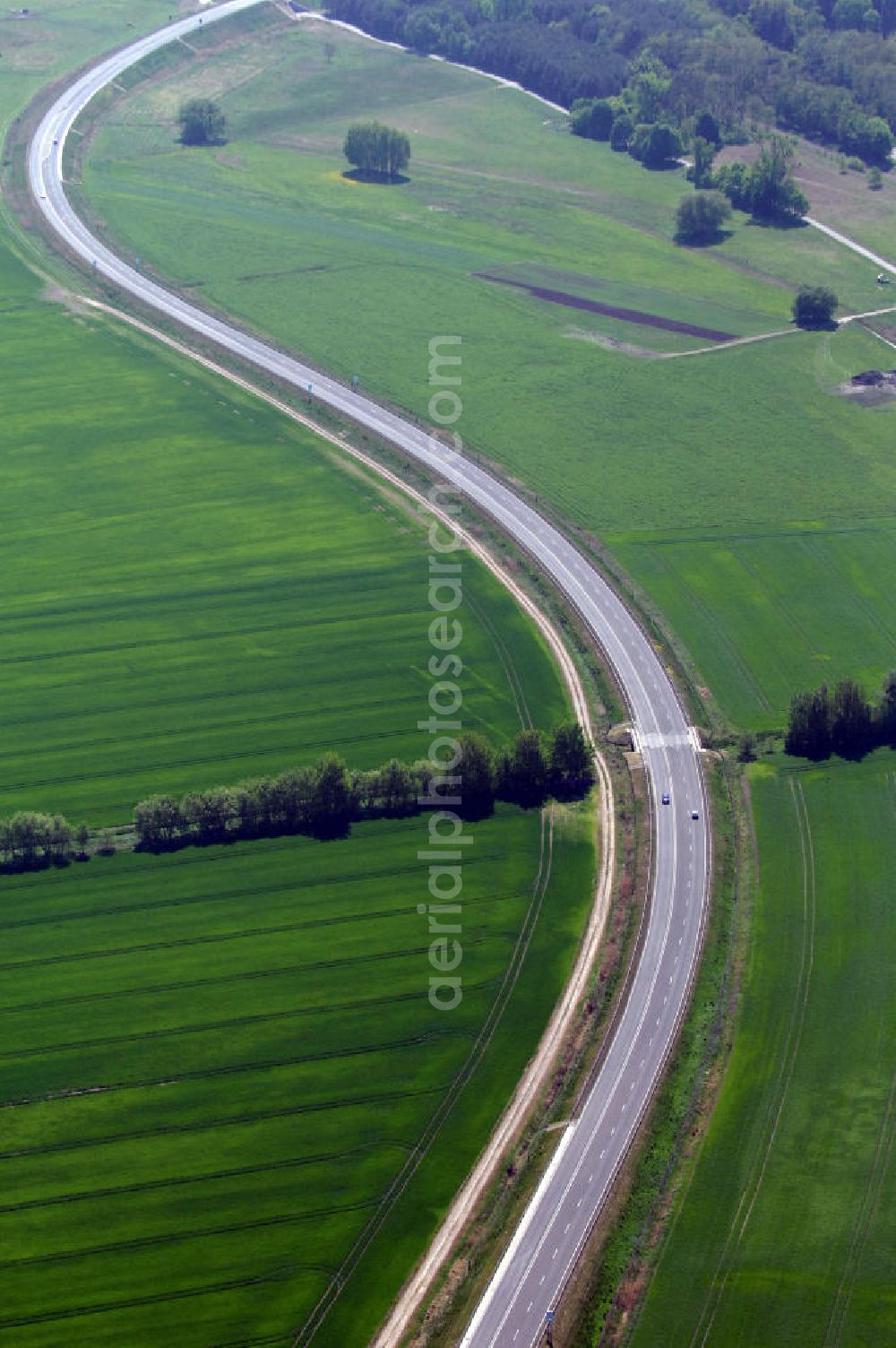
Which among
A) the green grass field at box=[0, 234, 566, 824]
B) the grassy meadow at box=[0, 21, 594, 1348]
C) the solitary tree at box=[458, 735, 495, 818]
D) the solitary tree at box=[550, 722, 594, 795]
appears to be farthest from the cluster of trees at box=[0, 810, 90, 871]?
the solitary tree at box=[550, 722, 594, 795]

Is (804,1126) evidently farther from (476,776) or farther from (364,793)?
(364,793)

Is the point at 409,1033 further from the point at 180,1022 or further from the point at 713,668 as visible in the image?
the point at 713,668

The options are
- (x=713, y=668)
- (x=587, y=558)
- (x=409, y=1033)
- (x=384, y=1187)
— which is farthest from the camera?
(x=587, y=558)

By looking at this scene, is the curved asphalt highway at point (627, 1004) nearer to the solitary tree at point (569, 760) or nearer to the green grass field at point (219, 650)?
the solitary tree at point (569, 760)

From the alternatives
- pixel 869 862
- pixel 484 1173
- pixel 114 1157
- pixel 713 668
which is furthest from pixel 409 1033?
pixel 713 668

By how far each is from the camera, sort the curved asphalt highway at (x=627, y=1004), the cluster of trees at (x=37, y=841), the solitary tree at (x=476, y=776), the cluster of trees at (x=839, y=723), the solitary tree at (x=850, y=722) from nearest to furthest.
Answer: the curved asphalt highway at (x=627, y=1004)
the cluster of trees at (x=37, y=841)
the solitary tree at (x=476, y=776)
the cluster of trees at (x=839, y=723)
the solitary tree at (x=850, y=722)

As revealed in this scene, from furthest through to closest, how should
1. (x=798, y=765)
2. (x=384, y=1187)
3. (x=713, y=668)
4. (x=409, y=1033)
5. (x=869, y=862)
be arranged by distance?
(x=713, y=668) < (x=798, y=765) < (x=869, y=862) < (x=409, y=1033) < (x=384, y=1187)

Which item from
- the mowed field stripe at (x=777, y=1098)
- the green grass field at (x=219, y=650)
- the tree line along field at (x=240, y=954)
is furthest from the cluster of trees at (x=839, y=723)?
the green grass field at (x=219, y=650)
